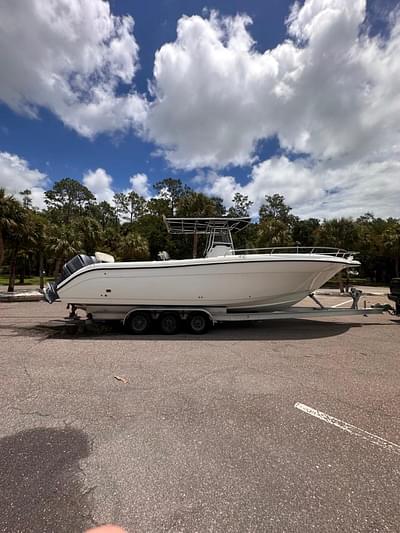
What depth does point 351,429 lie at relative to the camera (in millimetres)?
2785

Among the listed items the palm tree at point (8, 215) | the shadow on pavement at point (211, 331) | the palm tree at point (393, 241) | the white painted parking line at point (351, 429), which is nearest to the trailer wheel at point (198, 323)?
the shadow on pavement at point (211, 331)

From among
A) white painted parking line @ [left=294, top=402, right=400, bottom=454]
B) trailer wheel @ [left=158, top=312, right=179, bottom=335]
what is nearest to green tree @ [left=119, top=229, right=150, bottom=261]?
trailer wheel @ [left=158, top=312, right=179, bottom=335]

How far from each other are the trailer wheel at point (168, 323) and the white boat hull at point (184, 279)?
0.31m

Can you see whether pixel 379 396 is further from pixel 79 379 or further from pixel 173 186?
pixel 173 186

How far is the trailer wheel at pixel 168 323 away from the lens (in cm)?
704

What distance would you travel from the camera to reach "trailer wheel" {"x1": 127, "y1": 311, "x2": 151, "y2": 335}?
707cm

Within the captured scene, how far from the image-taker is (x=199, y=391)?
11.9 feet

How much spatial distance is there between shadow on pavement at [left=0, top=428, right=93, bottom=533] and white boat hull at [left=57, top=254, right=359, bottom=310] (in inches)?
170

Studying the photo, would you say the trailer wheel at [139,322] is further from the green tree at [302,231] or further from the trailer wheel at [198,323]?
the green tree at [302,231]

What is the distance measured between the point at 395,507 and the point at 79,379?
3677 mm

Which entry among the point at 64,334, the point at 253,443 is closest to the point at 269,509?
the point at 253,443

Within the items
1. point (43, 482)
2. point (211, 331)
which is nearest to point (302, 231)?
point (211, 331)

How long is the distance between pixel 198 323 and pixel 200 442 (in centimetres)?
456

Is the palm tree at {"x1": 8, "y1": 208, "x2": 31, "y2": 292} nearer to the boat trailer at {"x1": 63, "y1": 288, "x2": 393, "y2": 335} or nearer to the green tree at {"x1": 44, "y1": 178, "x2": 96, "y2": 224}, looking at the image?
the boat trailer at {"x1": 63, "y1": 288, "x2": 393, "y2": 335}
